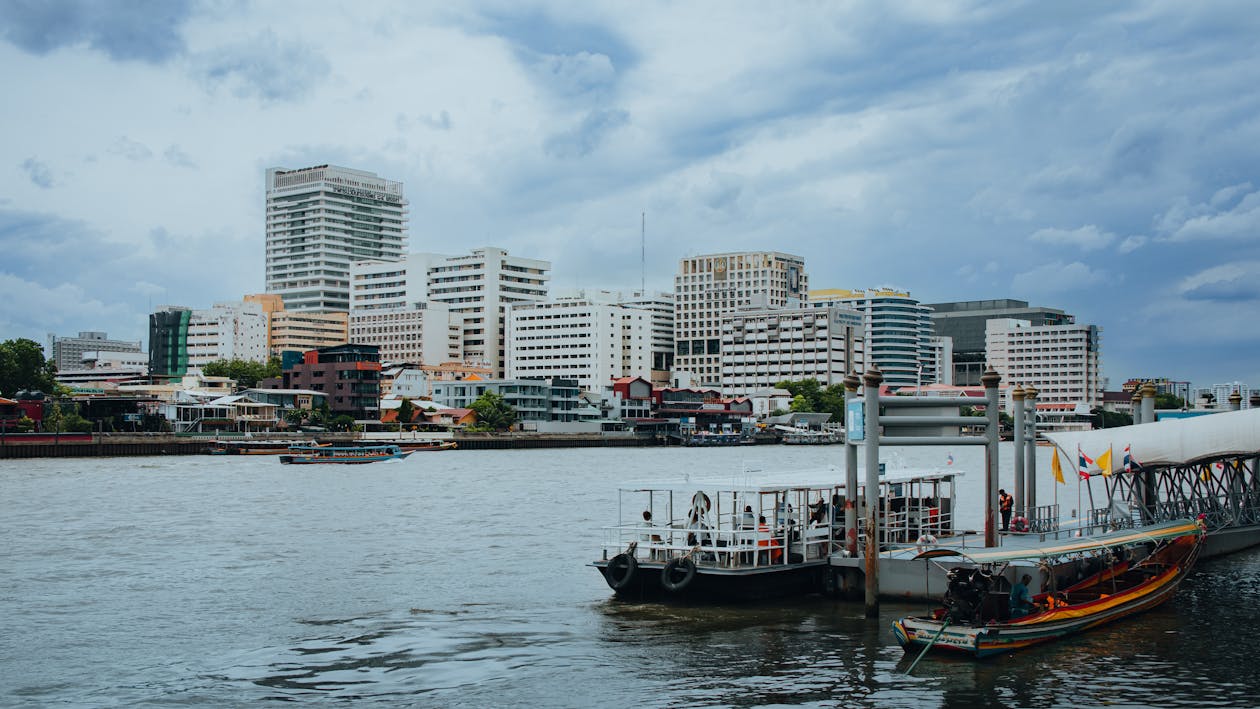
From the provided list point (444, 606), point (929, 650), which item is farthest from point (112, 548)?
point (929, 650)

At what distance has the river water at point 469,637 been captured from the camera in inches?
973

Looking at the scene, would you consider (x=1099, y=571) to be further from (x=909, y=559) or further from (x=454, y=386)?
(x=454, y=386)

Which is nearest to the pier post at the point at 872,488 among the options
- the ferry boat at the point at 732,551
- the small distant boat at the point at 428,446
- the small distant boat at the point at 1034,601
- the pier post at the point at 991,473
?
the small distant boat at the point at 1034,601

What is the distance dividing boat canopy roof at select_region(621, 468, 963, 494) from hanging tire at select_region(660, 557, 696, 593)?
5.74ft

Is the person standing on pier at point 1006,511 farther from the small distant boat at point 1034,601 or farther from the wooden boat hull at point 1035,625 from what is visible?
the wooden boat hull at point 1035,625

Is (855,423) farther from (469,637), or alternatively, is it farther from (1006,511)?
(469,637)

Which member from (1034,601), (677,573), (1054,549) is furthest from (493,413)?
(1034,601)

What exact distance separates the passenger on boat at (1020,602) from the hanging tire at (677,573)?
7528mm

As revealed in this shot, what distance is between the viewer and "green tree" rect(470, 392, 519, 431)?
175m

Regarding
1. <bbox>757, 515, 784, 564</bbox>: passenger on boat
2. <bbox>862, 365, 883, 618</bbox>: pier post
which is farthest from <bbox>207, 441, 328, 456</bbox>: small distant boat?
<bbox>862, 365, 883, 618</bbox>: pier post

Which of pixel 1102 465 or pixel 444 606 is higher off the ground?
pixel 1102 465

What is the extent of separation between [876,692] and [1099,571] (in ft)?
38.7

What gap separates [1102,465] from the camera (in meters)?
38.9

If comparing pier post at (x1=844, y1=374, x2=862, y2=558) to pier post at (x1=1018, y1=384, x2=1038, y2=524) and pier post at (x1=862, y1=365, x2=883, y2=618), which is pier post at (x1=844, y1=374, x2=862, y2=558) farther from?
pier post at (x1=1018, y1=384, x2=1038, y2=524)
